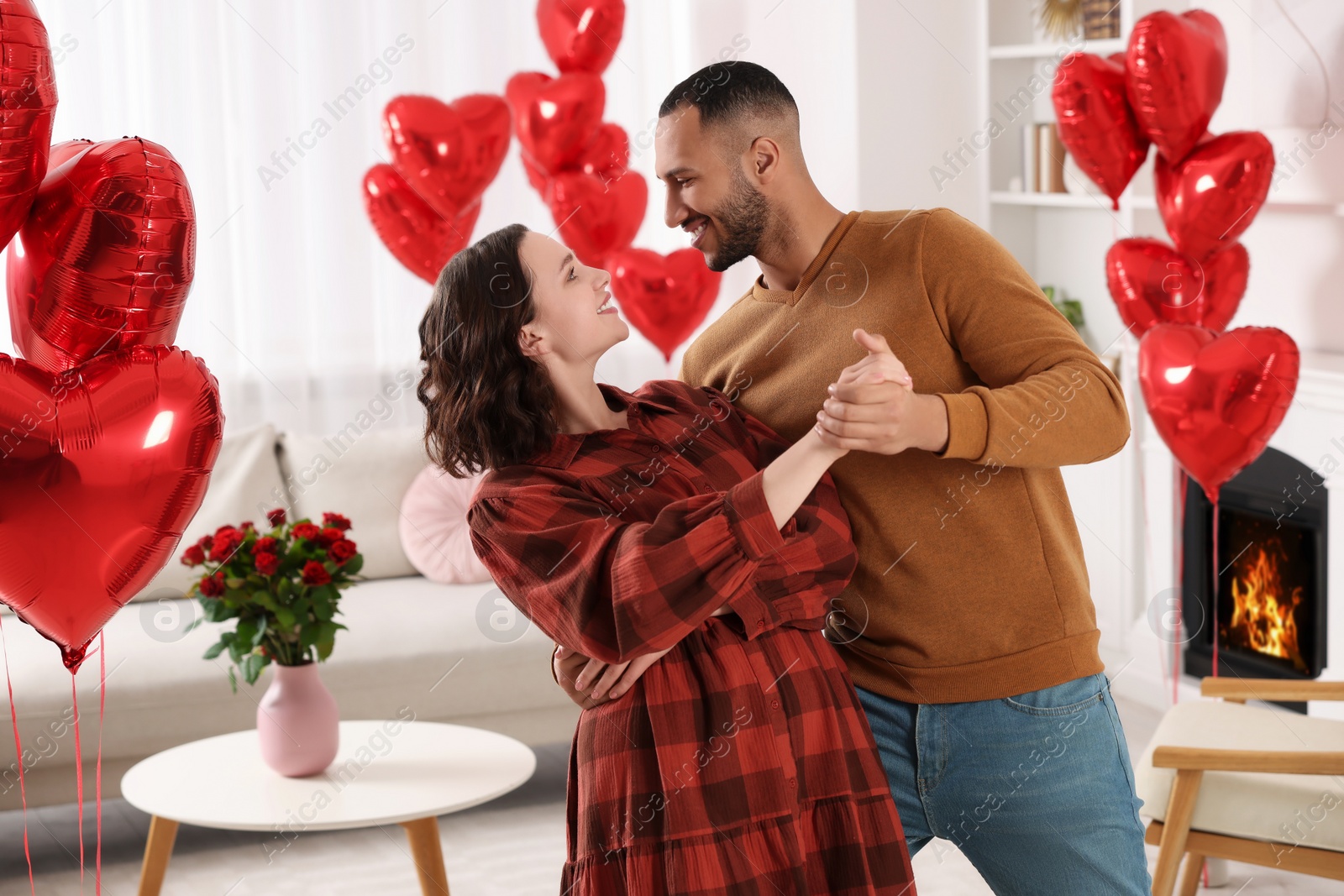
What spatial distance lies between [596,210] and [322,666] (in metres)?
1.40

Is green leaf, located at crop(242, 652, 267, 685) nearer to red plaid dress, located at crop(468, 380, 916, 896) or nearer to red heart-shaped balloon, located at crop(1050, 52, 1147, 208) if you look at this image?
red plaid dress, located at crop(468, 380, 916, 896)

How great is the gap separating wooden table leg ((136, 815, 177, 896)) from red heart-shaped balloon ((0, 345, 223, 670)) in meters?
1.49

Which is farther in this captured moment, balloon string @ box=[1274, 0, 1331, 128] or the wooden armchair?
balloon string @ box=[1274, 0, 1331, 128]

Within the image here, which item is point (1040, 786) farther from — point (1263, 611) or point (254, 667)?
point (1263, 611)

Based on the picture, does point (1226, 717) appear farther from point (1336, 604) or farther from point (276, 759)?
point (276, 759)

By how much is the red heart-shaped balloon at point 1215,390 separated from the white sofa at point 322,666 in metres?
1.62

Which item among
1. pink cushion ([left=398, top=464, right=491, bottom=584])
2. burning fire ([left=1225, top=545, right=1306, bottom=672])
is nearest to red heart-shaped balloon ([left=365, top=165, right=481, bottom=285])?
pink cushion ([left=398, top=464, right=491, bottom=584])

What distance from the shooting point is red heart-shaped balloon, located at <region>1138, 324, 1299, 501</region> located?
2672 millimetres

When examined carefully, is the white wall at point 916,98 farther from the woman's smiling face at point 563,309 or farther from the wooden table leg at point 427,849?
the woman's smiling face at point 563,309

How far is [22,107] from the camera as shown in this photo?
1.18 m

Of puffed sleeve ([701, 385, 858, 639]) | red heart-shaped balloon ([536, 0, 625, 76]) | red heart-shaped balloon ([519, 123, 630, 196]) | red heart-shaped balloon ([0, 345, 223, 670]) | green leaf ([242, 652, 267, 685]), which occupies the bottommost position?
green leaf ([242, 652, 267, 685])

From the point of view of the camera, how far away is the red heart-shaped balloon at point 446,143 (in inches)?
133

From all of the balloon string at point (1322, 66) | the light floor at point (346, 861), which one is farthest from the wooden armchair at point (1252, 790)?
the balloon string at point (1322, 66)

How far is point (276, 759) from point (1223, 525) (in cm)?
270
